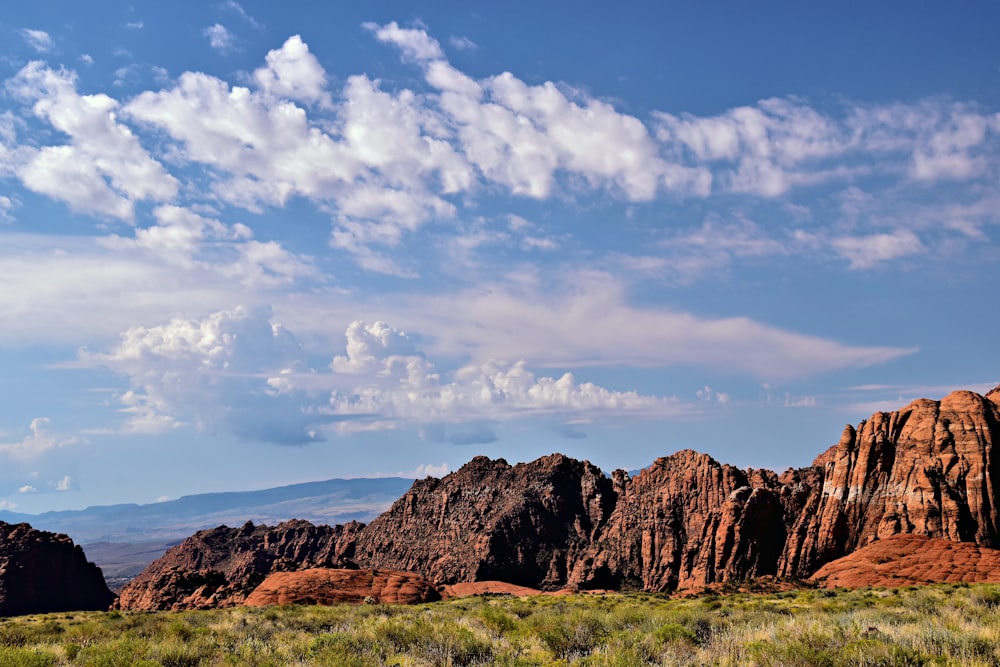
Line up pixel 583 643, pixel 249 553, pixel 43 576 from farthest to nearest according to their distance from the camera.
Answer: pixel 249 553, pixel 43 576, pixel 583 643

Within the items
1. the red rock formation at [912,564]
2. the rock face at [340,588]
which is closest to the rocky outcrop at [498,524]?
the rock face at [340,588]

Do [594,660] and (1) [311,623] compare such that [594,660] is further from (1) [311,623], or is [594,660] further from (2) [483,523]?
(2) [483,523]

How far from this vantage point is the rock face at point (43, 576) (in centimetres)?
8750

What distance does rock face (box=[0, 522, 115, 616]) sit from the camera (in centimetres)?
8750

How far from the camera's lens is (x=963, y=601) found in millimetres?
28453

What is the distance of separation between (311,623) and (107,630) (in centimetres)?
862

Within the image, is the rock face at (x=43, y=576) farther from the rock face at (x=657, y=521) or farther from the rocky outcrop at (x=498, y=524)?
the rocky outcrop at (x=498, y=524)

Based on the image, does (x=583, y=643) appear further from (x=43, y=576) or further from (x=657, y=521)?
(x=43, y=576)

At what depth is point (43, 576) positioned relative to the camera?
300 ft

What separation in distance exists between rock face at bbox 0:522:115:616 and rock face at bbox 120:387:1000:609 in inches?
456

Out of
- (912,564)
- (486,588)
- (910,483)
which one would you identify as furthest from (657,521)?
(912,564)

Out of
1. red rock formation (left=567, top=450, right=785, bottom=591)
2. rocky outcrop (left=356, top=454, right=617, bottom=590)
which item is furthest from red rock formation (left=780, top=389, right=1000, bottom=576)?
rocky outcrop (left=356, top=454, right=617, bottom=590)

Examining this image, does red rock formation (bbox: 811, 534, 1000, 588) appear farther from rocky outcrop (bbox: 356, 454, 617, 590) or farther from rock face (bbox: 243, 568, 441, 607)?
rock face (bbox: 243, 568, 441, 607)

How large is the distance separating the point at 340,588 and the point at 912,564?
187 ft
